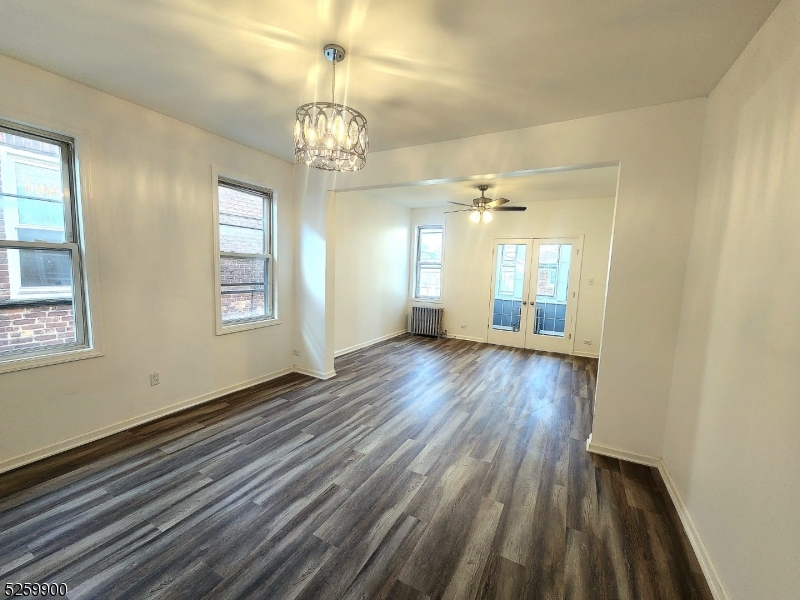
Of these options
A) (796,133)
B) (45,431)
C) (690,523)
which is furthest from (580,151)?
(45,431)

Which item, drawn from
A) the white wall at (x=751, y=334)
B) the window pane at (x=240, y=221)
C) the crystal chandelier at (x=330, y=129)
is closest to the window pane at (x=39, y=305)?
the window pane at (x=240, y=221)

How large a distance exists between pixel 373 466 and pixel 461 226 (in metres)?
5.30

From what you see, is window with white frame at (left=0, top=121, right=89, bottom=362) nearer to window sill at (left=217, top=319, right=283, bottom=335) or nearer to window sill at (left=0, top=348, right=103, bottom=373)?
window sill at (left=0, top=348, right=103, bottom=373)

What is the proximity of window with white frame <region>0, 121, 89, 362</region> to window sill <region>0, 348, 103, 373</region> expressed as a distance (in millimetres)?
51

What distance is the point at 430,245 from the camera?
7.08 metres

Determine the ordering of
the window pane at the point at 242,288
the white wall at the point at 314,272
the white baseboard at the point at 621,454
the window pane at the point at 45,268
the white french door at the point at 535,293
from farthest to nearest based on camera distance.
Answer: the white french door at the point at 535,293 < the white wall at the point at 314,272 < the window pane at the point at 242,288 < the white baseboard at the point at 621,454 < the window pane at the point at 45,268

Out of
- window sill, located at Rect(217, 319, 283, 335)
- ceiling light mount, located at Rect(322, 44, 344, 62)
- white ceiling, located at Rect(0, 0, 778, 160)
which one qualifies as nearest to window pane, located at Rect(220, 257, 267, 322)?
window sill, located at Rect(217, 319, 283, 335)

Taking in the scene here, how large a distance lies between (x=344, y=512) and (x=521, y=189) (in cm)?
482

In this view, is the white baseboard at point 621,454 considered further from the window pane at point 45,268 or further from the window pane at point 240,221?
the window pane at point 45,268

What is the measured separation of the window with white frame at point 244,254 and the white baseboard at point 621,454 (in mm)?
3740

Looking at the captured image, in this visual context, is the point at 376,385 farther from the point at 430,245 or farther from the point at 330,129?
the point at 430,245

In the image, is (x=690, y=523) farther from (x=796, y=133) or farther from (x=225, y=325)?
(x=225, y=325)

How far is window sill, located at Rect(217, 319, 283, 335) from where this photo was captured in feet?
11.3

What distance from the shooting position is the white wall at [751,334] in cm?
119
